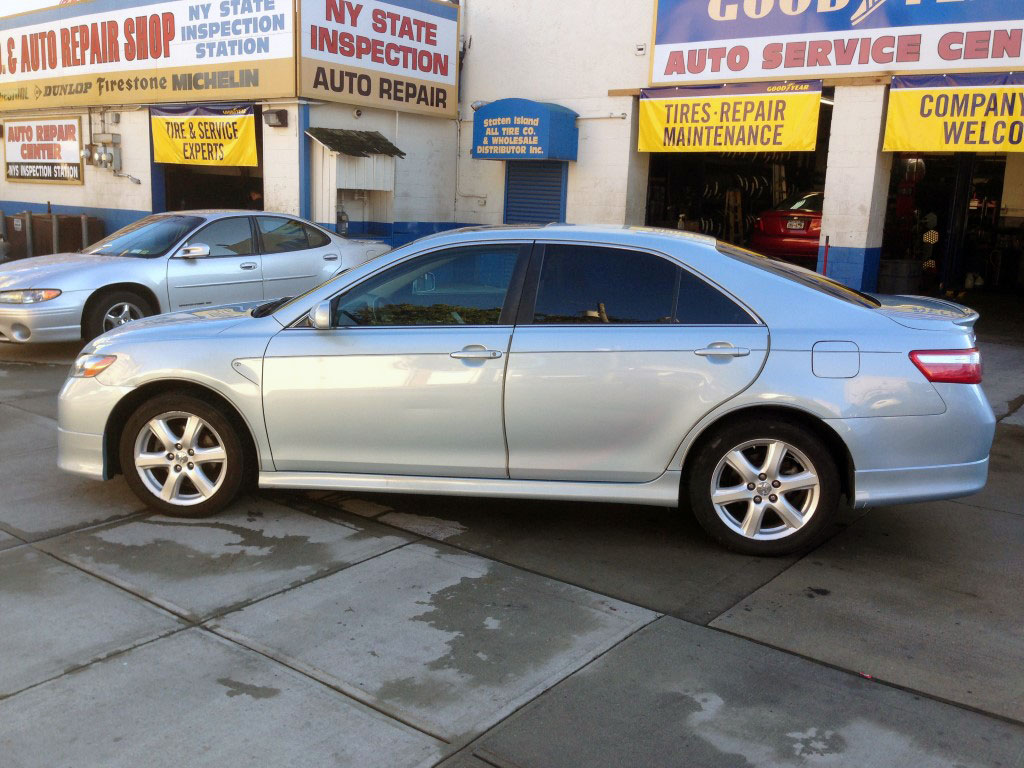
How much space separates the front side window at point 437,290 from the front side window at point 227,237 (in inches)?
219

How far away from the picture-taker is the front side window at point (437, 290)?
4.89 metres

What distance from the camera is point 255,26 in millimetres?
14242

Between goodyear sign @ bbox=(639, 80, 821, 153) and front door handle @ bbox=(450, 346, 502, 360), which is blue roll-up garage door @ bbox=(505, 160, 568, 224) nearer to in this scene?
goodyear sign @ bbox=(639, 80, 821, 153)

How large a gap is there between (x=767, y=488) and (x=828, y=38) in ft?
30.6

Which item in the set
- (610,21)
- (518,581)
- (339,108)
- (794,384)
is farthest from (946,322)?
(339,108)

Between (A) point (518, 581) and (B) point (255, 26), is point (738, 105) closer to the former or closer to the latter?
(B) point (255, 26)

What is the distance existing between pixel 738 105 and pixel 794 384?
9.17 meters

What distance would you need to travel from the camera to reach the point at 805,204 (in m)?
14.4

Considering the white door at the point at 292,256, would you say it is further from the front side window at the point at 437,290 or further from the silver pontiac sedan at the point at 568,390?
the front side window at the point at 437,290

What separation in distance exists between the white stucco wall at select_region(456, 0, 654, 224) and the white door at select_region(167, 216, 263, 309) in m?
6.12

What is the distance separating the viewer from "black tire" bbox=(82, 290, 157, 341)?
930 centimetres

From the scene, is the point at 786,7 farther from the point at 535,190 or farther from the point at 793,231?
the point at 535,190

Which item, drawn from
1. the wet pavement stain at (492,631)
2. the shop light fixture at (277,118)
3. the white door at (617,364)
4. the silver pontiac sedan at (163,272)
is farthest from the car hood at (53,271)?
the wet pavement stain at (492,631)

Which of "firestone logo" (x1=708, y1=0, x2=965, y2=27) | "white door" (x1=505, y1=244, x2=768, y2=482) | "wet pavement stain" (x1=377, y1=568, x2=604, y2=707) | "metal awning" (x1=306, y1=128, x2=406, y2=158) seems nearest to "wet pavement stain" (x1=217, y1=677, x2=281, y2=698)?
"wet pavement stain" (x1=377, y1=568, x2=604, y2=707)
